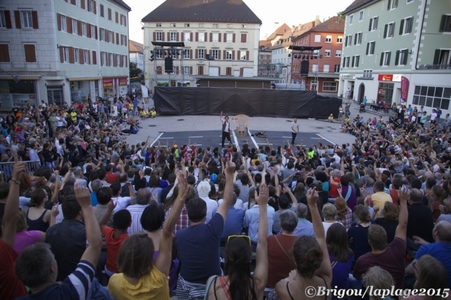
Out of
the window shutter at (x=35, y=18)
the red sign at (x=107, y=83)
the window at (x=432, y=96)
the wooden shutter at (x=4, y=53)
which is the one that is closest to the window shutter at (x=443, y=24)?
the window at (x=432, y=96)

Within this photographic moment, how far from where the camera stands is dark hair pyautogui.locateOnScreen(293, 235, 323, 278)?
2602 millimetres

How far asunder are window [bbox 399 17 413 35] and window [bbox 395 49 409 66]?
185cm

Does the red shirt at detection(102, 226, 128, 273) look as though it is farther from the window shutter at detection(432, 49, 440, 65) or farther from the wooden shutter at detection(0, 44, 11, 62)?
the window shutter at detection(432, 49, 440, 65)

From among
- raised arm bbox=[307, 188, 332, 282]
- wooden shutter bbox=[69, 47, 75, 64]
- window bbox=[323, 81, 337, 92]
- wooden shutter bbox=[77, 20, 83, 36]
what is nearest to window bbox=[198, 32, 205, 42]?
window bbox=[323, 81, 337, 92]

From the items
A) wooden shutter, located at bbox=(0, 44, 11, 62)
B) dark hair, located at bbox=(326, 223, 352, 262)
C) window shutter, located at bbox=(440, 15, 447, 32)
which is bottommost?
dark hair, located at bbox=(326, 223, 352, 262)

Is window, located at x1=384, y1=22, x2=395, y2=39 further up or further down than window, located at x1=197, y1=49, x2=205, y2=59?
further up

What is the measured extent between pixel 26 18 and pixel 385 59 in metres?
35.7

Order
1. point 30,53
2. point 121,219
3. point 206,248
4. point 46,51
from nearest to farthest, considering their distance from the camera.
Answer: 1. point 206,248
2. point 121,219
3. point 30,53
4. point 46,51

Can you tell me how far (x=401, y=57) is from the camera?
32.1 metres

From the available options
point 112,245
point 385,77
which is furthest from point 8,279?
point 385,77

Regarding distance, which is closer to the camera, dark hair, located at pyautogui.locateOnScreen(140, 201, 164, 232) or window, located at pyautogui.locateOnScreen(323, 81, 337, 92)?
dark hair, located at pyautogui.locateOnScreen(140, 201, 164, 232)

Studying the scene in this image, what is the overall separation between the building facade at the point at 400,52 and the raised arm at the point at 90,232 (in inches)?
1172

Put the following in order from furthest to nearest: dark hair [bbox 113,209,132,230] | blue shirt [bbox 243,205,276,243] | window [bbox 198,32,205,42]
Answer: window [bbox 198,32,205,42] < blue shirt [bbox 243,205,276,243] < dark hair [bbox 113,209,132,230]

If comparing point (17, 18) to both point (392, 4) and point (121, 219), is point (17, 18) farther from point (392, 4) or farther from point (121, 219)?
point (392, 4)
